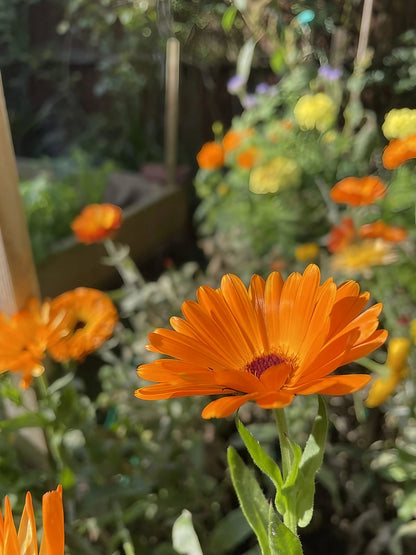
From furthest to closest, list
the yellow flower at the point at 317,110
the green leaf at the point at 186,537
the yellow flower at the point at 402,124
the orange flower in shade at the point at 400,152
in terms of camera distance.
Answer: the yellow flower at the point at 317,110 < the yellow flower at the point at 402,124 < the orange flower in shade at the point at 400,152 < the green leaf at the point at 186,537

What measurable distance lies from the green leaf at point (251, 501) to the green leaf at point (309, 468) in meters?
0.05

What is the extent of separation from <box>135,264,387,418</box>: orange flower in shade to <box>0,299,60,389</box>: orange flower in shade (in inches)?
11.4

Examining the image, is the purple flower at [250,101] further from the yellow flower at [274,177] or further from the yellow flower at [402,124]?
the yellow flower at [402,124]

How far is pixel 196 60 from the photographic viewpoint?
178 cm

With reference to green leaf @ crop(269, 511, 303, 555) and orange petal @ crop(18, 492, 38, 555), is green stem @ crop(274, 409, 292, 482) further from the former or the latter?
orange petal @ crop(18, 492, 38, 555)

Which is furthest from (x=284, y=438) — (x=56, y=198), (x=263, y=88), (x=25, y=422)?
(x=56, y=198)

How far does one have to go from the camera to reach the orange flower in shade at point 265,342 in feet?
1.06

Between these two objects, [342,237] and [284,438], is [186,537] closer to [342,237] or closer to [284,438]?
[284,438]

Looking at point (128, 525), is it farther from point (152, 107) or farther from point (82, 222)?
point (152, 107)

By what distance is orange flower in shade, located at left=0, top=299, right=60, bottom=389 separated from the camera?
0.61m

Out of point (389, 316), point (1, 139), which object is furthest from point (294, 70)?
point (1, 139)

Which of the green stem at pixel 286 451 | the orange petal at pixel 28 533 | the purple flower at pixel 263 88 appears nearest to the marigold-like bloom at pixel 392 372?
the green stem at pixel 286 451

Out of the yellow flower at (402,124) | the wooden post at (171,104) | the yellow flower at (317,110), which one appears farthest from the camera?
the wooden post at (171,104)

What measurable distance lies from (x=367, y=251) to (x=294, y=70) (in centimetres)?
61
